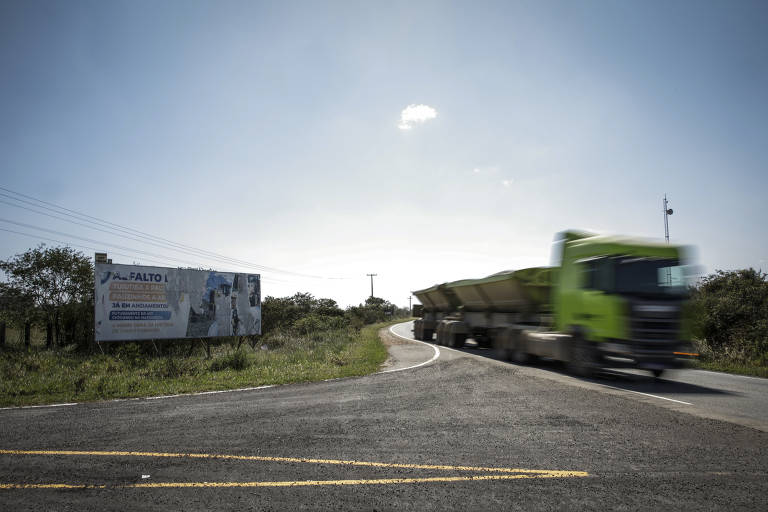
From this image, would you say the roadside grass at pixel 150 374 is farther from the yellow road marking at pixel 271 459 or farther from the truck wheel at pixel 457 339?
the truck wheel at pixel 457 339

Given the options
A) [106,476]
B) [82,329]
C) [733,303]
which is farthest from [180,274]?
[733,303]

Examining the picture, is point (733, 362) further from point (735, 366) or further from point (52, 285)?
point (52, 285)

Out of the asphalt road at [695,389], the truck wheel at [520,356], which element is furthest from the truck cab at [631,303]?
the truck wheel at [520,356]

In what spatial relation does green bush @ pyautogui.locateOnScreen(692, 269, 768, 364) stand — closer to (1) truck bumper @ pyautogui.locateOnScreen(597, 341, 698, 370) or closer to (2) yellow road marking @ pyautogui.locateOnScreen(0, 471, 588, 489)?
(1) truck bumper @ pyautogui.locateOnScreen(597, 341, 698, 370)

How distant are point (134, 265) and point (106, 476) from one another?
1667 cm

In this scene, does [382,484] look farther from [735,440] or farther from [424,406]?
[735,440]

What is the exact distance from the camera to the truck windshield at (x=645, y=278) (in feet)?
31.6

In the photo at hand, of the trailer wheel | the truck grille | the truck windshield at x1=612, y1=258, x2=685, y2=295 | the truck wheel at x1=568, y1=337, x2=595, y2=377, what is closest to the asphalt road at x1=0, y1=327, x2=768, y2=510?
the truck grille

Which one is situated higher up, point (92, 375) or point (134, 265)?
point (134, 265)

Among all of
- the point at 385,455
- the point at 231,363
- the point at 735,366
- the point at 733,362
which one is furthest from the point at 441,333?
the point at 385,455

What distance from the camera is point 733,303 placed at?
49.2 feet

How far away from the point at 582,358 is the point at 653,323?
1.99 meters

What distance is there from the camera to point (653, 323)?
30.4 ft

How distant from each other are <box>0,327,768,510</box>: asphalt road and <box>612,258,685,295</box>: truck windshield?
2.34 meters
